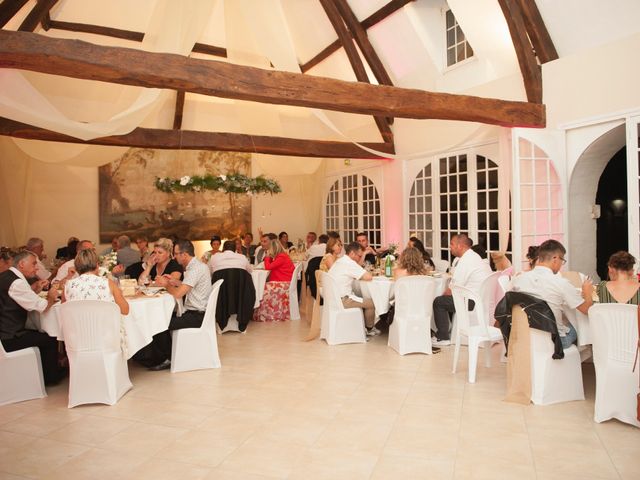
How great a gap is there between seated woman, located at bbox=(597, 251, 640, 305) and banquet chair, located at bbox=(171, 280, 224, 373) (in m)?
3.28


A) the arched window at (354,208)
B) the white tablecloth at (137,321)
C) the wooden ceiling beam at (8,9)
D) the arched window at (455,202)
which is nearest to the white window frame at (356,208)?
the arched window at (354,208)

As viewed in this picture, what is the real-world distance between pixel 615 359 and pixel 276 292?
477cm

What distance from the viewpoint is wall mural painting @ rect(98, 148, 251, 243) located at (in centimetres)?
1059

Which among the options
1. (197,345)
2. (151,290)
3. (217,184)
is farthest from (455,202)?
(151,290)

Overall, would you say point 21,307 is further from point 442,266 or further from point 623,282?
point 442,266

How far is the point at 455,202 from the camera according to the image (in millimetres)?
8492

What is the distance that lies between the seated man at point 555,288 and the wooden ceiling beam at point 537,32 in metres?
3.65

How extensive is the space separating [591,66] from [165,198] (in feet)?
26.6

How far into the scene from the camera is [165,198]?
36.1ft

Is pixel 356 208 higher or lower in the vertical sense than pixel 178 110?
lower

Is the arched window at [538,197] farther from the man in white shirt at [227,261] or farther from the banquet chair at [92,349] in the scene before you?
the banquet chair at [92,349]

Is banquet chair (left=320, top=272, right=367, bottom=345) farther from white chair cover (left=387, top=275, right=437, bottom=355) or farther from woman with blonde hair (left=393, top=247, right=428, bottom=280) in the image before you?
woman with blonde hair (left=393, top=247, right=428, bottom=280)

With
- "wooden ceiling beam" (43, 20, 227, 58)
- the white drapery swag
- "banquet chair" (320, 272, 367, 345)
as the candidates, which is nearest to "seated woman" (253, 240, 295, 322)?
"banquet chair" (320, 272, 367, 345)

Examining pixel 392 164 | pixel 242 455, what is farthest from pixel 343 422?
pixel 392 164
